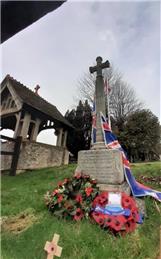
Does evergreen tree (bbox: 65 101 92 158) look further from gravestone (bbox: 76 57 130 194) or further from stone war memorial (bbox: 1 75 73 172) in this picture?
gravestone (bbox: 76 57 130 194)

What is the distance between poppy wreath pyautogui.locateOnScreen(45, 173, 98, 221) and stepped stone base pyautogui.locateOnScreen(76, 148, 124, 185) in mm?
261

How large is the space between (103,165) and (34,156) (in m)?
8.47

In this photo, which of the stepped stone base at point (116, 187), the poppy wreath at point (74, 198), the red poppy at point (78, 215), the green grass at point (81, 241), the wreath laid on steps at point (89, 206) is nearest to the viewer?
the green grass at point (81, 241)

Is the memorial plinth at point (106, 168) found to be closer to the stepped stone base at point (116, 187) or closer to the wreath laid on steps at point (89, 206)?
the stepped stone base at point (116, 187)

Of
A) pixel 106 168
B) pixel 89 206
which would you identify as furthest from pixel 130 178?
pixel 89 206

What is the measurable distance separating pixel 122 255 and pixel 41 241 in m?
1.14

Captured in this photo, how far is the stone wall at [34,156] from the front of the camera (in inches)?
470

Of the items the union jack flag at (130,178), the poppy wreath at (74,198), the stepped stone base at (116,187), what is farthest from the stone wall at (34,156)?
the stepped stone base at (116,187)

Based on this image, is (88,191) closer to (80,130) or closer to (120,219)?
(120,219)

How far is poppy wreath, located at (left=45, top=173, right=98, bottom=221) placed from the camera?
12.7 feet

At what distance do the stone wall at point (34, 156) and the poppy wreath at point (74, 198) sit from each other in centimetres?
752

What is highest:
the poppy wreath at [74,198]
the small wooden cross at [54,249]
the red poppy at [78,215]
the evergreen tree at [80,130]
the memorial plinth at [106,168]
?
the evergreen tree at [80,130]

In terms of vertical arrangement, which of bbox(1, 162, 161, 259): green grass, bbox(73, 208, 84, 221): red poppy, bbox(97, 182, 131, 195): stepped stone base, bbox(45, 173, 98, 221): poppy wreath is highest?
bbox(97, 182, 131, 195): stepped stone base

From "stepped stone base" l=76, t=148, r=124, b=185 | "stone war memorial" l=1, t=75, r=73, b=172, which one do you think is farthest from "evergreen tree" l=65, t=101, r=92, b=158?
"stepped stone base" l=76, t=148, r=124, b=185
